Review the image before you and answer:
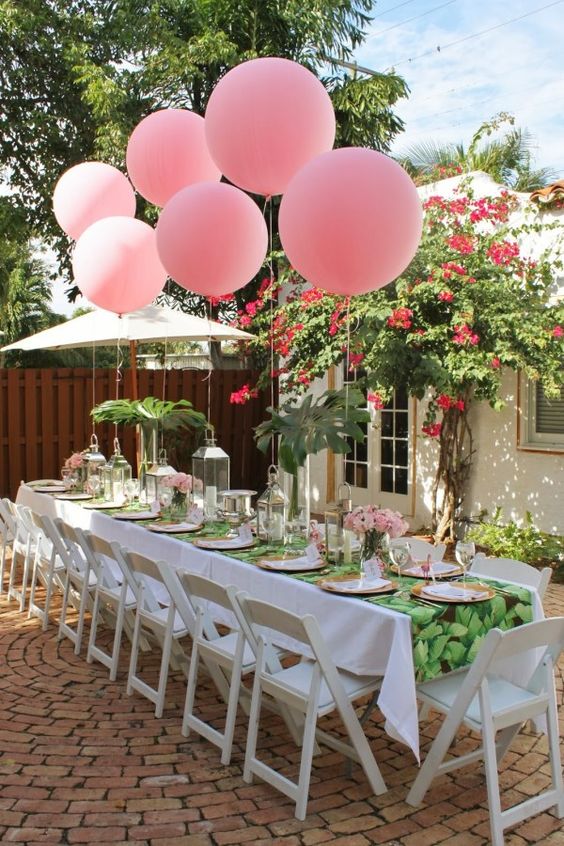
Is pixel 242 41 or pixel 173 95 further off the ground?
pixel 242 41

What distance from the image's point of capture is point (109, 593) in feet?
16.8

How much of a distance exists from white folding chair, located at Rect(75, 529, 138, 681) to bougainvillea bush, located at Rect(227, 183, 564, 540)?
2.78m

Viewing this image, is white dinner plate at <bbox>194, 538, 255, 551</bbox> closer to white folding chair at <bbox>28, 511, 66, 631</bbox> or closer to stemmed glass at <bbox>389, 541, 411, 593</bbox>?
stemmed glass at <bbox>389, 541, 411, 593</bbox>

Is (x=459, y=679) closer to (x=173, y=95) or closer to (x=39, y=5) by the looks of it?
(x=173, y=95)

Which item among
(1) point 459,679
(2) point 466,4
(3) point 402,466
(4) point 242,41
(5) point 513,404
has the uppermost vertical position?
(2) point 466,4

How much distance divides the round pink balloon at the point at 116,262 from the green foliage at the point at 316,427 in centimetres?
199

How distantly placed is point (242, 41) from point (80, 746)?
1127 centimetres

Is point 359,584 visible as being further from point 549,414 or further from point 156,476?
point 549,414

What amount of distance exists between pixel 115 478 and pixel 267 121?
128 inches

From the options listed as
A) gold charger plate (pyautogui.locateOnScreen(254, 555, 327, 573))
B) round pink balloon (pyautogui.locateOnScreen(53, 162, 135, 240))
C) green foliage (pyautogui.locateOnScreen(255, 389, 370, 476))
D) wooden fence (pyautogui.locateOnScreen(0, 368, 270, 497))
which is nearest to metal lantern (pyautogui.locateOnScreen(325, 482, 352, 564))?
gold charger plate (pyautogui.locateOnScreen(254, 555, 327, 573))

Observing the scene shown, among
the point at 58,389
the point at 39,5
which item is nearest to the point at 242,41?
the point at 39,5

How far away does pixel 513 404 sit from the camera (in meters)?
8.28

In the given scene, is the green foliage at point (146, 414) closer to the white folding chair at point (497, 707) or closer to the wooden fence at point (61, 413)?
the white folding chair at point (497, 707)

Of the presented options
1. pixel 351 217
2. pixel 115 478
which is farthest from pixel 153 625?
pixel 351 217
